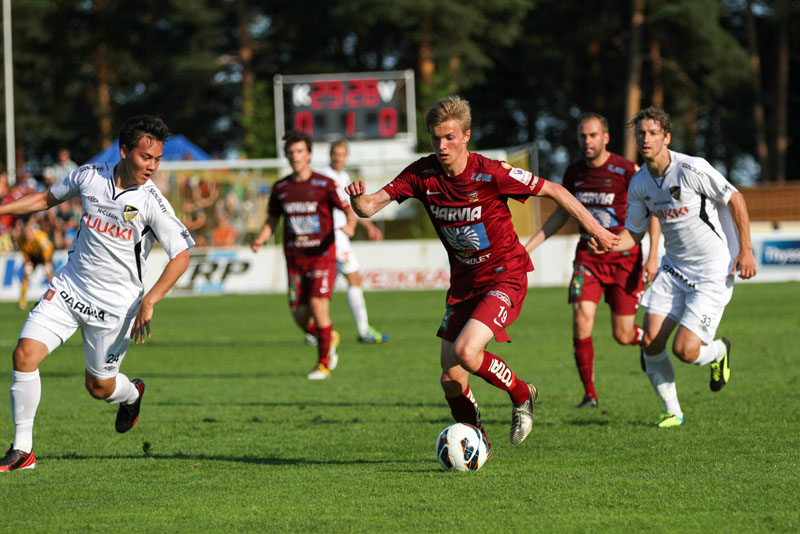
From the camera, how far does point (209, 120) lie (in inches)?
1981

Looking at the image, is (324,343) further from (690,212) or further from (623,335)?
(690,212)

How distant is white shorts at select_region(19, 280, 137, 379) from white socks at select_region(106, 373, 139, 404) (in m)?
0.20

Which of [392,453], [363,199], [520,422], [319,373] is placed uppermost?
[363,199]

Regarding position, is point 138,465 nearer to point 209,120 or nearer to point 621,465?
point 621,465

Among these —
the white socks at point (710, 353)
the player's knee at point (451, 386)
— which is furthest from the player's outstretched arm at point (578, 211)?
the white socks at point (710, 353)

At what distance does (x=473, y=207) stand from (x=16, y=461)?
3162mm

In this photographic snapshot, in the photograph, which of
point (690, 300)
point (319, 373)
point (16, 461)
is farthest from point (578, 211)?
point (319, 373)

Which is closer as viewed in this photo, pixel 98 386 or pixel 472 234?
pixel 472 234

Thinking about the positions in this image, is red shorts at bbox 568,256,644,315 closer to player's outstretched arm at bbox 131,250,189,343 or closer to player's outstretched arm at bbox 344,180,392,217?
player's outstretched arm at bbox 344,180,392,217

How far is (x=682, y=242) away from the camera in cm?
778

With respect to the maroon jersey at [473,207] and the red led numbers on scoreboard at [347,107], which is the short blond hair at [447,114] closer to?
the maroon jersey at [473,207]

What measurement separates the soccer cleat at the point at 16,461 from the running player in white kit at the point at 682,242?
13.5 ft

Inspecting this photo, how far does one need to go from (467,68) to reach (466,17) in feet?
9.74

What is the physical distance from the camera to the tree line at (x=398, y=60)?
45.0 meters
